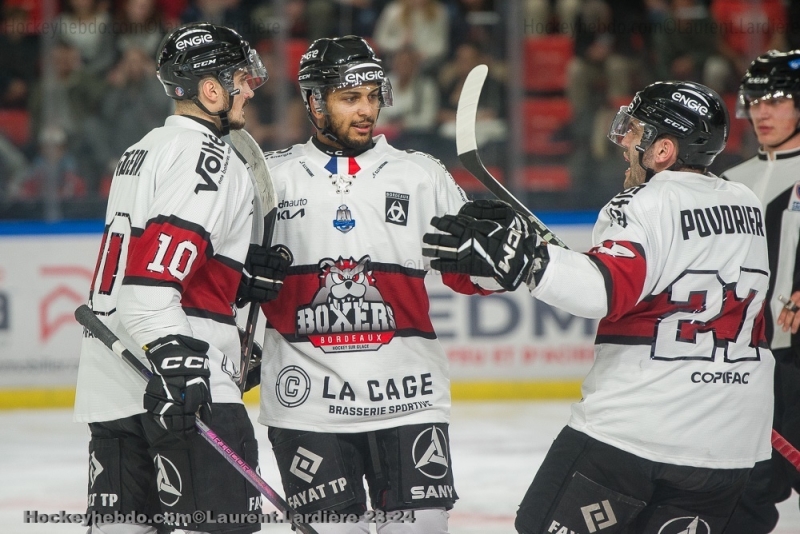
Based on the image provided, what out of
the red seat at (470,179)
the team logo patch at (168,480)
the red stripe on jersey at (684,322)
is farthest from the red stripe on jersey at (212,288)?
the red seat at (470,179)

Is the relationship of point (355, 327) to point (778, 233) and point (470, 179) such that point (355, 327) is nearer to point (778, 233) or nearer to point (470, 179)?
point (778, 233)

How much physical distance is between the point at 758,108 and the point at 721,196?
1.18 meters

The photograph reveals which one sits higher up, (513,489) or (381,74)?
(381,74)

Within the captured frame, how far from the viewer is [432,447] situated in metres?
2.64

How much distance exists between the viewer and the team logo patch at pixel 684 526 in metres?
2.31

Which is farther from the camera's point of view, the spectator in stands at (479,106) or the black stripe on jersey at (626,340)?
the spectator in stands at (479,106)

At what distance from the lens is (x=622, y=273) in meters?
2.19

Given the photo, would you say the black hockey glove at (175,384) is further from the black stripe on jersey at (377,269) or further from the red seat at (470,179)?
the red seat at (470,179)

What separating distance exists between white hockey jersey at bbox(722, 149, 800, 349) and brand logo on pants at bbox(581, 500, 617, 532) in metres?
1.26

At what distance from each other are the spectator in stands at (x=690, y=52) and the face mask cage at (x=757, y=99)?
3.42 metres

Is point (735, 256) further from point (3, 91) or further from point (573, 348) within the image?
point (3, 91)

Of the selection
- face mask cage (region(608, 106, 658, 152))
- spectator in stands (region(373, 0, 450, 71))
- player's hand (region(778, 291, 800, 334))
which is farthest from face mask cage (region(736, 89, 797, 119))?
spectator in stands (region(373, 0, 450, 71))

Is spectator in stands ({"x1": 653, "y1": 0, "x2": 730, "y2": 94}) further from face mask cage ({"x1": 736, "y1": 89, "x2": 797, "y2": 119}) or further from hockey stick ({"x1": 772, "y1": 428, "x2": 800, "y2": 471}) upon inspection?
hockey stick ({"x1": 772, "y1": 428, "x2": 800, "y2": 471})

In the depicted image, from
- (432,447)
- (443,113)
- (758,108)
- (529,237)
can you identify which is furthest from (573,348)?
(529,237)
